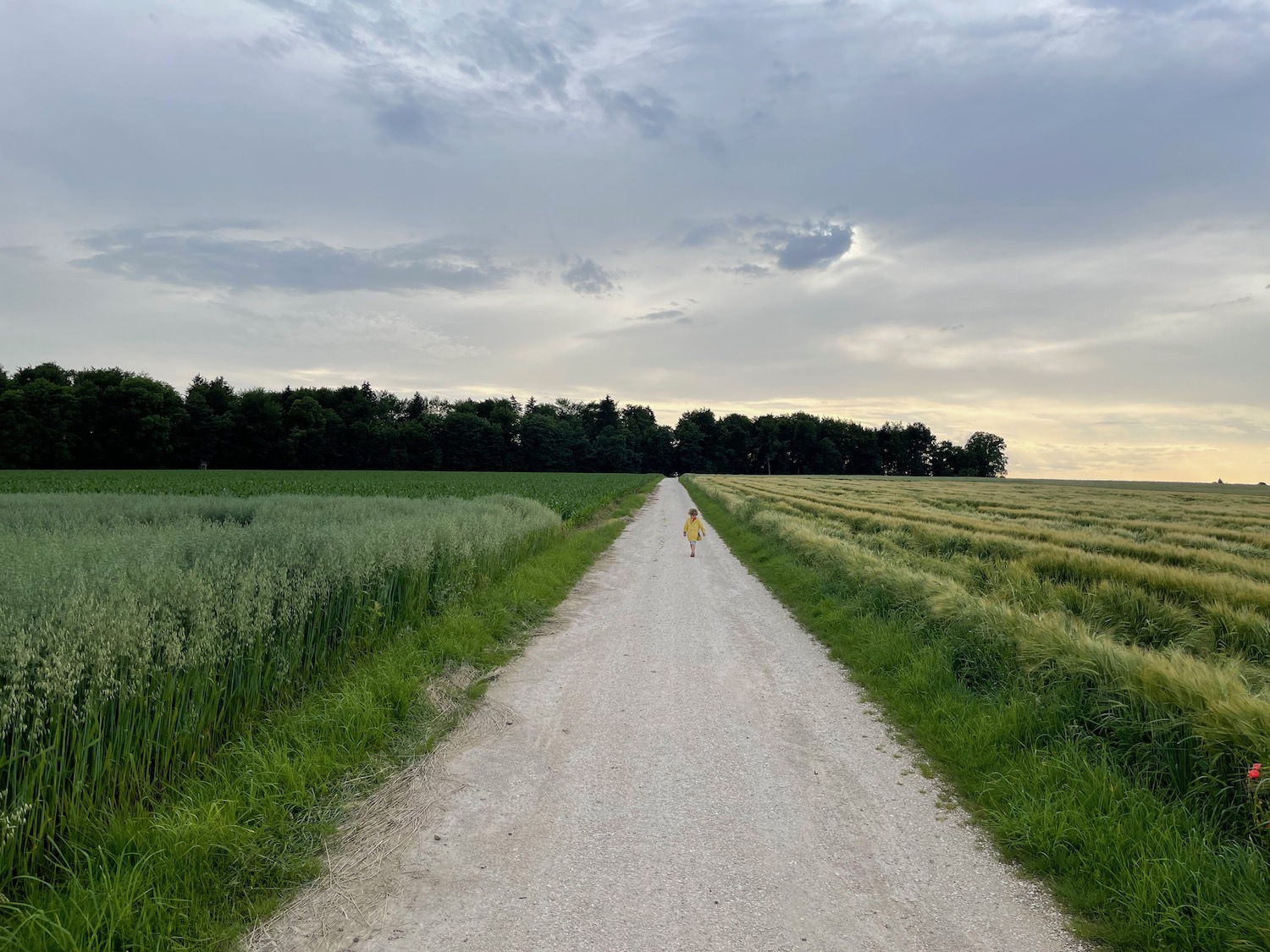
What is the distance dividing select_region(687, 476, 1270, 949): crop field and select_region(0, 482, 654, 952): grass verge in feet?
14.2

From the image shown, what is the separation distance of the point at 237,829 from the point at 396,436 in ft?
371

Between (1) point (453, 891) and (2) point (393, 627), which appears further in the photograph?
(2) point (393, 627)

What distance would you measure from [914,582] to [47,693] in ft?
31.7

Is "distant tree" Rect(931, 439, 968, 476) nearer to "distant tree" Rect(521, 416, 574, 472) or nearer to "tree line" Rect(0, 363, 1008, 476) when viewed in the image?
"tree line" Rect(0, 363, 1008, 476)

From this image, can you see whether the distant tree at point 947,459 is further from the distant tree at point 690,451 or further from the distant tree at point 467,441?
the distant tree at point 467,441

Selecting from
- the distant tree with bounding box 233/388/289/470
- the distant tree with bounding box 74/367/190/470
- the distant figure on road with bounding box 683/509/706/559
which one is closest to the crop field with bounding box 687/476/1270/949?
the distant figure on road with bounding box 683/509/706/559

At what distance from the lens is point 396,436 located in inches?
4338

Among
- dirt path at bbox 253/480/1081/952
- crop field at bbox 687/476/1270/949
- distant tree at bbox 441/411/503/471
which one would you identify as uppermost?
distant tree at bbox 441/411/503/471

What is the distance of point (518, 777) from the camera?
499cm

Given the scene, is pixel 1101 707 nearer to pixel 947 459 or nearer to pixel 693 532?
pixel 693 532

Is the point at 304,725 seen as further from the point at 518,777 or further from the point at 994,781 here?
the point at 994,781

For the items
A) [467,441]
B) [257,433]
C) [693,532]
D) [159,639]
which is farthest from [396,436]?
[159,639]

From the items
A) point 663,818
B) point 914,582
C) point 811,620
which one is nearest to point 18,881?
point 663,818

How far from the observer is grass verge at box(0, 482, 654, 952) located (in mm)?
3135
